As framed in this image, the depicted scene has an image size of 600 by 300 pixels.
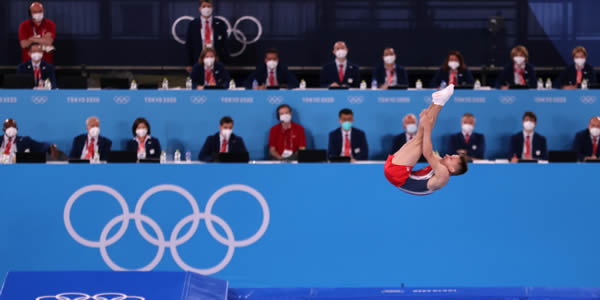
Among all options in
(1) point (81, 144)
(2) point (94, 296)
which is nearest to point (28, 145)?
(1) point (81, 144)

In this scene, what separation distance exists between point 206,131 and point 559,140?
519cm

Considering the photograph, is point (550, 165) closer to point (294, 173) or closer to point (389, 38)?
point (294, 173)

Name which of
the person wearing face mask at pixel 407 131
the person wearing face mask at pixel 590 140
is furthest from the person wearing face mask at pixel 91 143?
the person wearing face mask at pixel 590 140

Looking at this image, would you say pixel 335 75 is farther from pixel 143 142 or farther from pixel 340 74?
pixel 143 142

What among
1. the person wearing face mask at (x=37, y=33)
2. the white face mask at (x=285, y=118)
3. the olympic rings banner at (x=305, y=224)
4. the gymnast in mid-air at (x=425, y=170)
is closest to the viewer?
the gymnast in mid-air at (x=425, y=170)

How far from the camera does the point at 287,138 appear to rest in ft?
35.9

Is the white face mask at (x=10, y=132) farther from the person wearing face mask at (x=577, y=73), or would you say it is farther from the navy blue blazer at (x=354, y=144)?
the person wearing face mask at (x=577, y=73)

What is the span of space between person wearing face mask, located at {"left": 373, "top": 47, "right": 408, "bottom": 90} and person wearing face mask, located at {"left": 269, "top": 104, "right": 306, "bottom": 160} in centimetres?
184

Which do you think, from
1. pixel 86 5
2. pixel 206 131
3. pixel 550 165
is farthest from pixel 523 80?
pixel 86 5

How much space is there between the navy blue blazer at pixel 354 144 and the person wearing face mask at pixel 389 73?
1.51 meters

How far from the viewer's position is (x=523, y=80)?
12.1 meters

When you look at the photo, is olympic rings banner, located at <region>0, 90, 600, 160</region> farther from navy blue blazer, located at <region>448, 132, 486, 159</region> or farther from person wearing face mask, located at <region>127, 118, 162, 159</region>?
person wearing face mask, located at <region>127, 118, 162, 159</region>

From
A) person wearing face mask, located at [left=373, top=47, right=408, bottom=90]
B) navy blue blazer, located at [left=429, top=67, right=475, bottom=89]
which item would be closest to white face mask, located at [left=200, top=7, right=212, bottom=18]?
person wearing face mask, located at [left=373, top=47, right=408, bottom=90]

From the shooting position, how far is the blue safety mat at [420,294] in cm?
675
